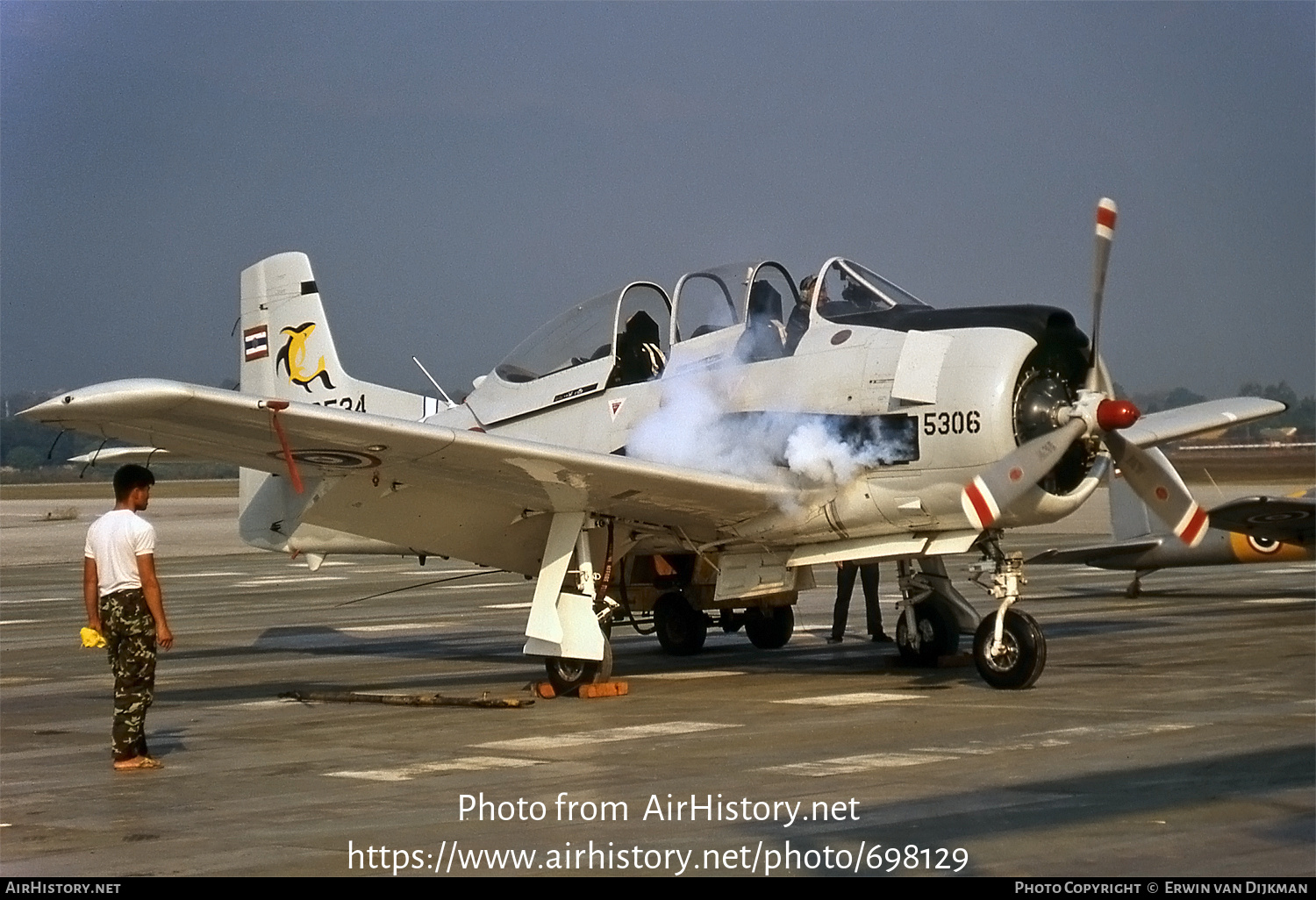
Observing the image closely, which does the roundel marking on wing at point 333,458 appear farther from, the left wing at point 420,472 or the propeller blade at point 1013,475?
the propeller blade at point 1013,475

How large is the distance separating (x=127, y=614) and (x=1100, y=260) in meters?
6.69

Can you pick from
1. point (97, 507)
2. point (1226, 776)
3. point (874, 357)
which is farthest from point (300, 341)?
point (97, 507)

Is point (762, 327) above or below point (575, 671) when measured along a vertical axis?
above

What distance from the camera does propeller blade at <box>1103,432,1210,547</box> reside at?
11023 millimetres

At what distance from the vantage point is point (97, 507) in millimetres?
69438

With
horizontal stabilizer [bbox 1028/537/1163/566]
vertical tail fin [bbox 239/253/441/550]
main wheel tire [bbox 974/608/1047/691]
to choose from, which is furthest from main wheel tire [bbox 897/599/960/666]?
horizontal stabilizer [bbox 1028/537/1163/566]

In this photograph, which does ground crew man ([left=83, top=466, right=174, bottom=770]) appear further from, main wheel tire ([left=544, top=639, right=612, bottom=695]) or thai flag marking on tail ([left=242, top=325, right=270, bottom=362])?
thai flag marking on tail ([left=242, top=325, right=270, bottom=362])

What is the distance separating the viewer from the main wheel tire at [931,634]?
12922 mm

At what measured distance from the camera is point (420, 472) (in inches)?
457

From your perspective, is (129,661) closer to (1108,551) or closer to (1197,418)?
(1197,418)

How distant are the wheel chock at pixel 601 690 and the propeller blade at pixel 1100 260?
398cm

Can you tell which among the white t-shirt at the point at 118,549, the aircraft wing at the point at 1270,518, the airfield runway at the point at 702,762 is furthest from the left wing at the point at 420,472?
the aircraft wing at the point at 1270,518

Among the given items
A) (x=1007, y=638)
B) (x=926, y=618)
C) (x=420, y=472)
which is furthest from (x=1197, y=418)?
(x=420, y=472)

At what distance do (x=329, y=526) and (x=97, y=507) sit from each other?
199 feet
